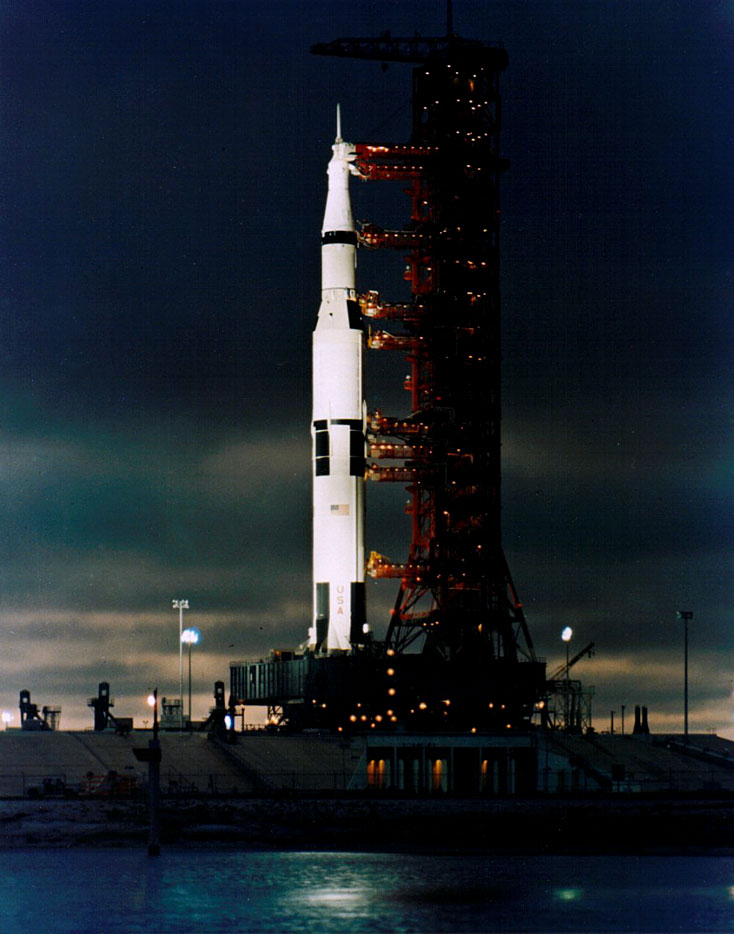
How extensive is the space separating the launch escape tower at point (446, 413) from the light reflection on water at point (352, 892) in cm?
4083

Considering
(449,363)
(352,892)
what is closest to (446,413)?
(449,363)

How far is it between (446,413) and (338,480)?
803 cm

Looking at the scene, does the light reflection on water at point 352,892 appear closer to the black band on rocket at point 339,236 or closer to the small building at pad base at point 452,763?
the small building at pad base at point 452,763

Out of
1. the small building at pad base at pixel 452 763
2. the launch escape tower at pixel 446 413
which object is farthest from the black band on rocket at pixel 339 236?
the small building at pad base at pixel 452 763

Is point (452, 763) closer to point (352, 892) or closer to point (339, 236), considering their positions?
point (339, 236)

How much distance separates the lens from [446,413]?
14000cm

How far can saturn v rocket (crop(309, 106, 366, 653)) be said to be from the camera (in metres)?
138

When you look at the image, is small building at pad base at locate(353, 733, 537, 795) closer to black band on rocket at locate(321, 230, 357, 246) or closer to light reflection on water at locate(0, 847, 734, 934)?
light reflection on water at locate(0, 847, 734, 934)

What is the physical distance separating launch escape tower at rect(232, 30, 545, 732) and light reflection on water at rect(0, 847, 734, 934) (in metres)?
40.8

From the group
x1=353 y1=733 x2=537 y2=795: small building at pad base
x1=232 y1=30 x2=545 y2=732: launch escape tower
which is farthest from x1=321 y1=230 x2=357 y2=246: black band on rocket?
x1=353 y1=733 x2=537 y2=795: small building at pad base

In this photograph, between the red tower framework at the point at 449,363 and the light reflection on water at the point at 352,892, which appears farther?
the red tower framework at the point at 449,363

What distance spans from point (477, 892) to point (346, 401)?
59.0 m

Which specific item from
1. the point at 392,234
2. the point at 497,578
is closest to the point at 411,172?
the point at 392,234

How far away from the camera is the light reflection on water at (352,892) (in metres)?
76.4
